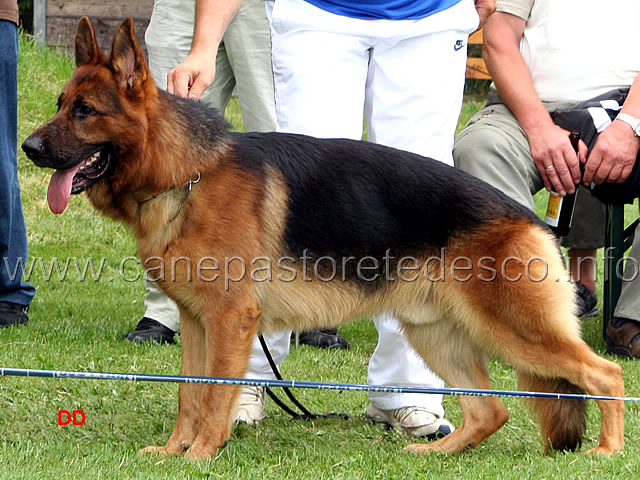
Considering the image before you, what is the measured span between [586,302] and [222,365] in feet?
12.3

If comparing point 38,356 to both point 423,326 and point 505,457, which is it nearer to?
point 423,326

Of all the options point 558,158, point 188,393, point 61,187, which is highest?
point 61,187

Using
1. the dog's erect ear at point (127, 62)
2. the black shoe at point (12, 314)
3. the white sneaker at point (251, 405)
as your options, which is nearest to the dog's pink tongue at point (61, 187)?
the dog's erect ear at point (127, 62)

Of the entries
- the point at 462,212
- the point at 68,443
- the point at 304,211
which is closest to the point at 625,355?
the point at 462,212

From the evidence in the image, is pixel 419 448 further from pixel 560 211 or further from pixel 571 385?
pixel 560 211

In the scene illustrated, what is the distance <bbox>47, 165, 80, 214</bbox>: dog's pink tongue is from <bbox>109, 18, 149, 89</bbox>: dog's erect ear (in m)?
0.35

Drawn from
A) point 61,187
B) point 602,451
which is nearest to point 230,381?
point 61,187

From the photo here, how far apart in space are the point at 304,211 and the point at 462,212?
59 centimetres

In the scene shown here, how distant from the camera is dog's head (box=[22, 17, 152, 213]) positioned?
293cm

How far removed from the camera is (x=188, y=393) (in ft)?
10.8

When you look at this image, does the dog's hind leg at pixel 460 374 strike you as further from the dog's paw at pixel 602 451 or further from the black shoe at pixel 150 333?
the black shoe at pixel 150 333

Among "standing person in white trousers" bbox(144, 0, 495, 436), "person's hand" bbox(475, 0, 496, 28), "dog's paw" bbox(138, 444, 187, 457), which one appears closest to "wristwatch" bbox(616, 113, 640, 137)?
"person's hand" bbox(475, 0, 496, 28)

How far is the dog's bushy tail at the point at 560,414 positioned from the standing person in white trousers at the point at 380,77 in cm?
52

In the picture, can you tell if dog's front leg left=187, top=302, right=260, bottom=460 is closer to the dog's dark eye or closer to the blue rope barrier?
the blue rope barrier
